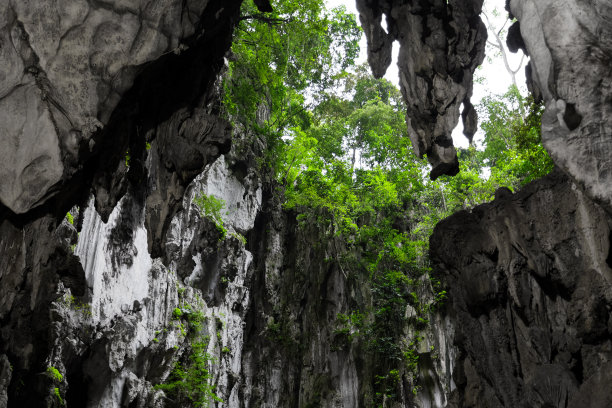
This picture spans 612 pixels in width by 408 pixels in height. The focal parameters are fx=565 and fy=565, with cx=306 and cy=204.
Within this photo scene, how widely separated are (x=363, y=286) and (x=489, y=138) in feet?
34.2

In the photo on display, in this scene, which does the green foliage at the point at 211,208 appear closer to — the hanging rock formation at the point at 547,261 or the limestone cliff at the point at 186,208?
the limestone cliff at the point at 186,208

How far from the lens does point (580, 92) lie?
18.9 ft

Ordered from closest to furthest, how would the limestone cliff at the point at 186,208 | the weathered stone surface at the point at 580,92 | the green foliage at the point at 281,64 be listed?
the weathered stone surface at the point at 580,92 → the limestone cliff at the point at 186,208 → the green foliage at the point at 281,64

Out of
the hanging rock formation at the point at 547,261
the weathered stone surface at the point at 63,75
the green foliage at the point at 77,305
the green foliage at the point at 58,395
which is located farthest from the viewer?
the green foliage at the point at 77,305

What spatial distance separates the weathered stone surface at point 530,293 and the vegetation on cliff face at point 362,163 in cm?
615

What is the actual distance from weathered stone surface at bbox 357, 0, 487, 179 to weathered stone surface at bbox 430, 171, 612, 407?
1451 millimetres

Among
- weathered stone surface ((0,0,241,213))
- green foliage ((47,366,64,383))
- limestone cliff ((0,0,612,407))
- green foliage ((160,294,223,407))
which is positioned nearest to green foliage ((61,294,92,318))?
limestone cliff ((0,0,612,407))

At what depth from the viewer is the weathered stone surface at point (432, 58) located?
1045 cm

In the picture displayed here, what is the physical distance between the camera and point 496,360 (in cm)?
980

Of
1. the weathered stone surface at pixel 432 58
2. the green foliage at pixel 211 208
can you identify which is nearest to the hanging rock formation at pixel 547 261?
the weathered stone surface at pixel 432 58

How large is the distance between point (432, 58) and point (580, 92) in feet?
17.7

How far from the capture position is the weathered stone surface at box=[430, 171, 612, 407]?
28.1 feet

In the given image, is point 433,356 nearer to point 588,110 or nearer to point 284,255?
point 284,255

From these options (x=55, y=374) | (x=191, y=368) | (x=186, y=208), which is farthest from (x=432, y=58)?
(x=191, y=368)
